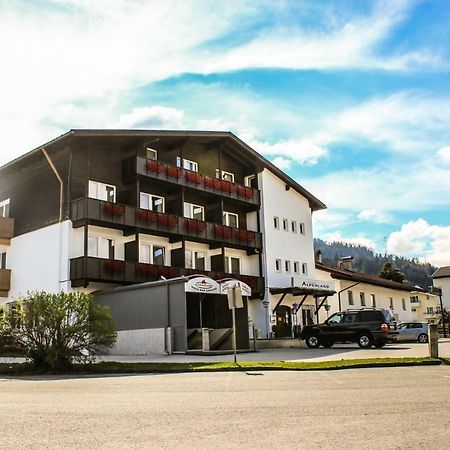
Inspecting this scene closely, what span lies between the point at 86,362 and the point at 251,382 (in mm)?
6839

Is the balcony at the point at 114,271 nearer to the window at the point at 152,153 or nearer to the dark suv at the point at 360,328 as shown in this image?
the window at the point at 152,153

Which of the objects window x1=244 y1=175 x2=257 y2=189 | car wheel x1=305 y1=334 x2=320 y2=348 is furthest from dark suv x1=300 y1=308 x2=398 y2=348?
window x1=244 y1=175 x2=257 y2=189

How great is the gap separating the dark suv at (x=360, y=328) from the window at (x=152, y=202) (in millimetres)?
12065

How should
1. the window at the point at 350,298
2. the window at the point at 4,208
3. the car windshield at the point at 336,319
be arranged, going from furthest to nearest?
the window at the point at 350,298 → the window at the point at 4,208 → the car windshield at the point at 336,319

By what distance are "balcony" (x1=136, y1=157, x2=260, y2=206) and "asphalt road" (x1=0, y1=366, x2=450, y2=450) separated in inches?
795

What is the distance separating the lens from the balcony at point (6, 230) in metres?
34.0

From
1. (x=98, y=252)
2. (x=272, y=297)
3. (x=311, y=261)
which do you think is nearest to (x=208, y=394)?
(x=98, y=252)

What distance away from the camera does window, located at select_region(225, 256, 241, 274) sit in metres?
39.1

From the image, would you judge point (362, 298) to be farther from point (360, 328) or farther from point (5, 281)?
point (5, 281)

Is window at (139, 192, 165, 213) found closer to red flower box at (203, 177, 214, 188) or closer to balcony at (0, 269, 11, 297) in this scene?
red flower box at (203, 177, 214, 188)

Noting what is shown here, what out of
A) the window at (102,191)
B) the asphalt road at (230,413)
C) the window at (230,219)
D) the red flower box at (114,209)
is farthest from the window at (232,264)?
the asphalt road at (230,413)

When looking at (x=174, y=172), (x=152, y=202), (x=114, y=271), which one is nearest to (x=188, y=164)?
(x=174, y=172)

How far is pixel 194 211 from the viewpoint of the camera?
1503 inches

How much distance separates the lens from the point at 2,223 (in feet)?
112
